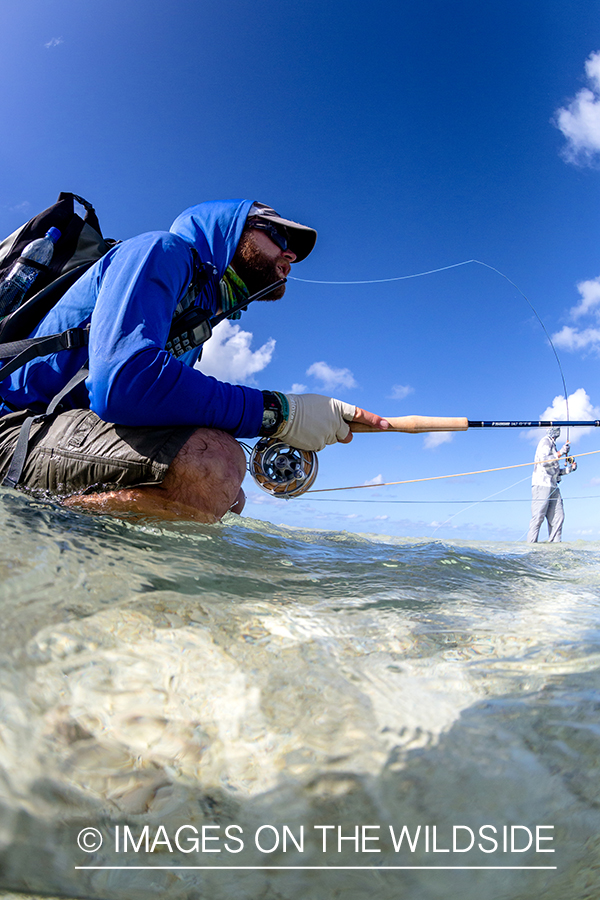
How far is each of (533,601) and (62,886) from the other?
1.31 metres

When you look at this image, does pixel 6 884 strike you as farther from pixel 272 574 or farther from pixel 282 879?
pixel 272 574

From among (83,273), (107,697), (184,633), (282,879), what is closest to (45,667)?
(107,697)

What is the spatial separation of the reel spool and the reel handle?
298mm

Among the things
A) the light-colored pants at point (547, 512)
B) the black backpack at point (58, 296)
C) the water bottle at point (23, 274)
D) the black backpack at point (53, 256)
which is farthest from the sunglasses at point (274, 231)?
the light-colored pants at point (547, 512)

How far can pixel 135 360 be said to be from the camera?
160cm

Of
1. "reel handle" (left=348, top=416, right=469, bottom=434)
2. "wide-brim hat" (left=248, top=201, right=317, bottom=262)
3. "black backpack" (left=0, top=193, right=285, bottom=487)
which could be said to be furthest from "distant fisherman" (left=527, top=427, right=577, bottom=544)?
"black backpack" (left=0, top=193, right=285, bottom=487)

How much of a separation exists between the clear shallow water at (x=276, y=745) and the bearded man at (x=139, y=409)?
69 centimetres

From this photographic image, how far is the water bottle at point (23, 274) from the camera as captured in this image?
197cm

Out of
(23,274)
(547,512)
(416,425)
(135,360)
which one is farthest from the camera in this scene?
(547,512)

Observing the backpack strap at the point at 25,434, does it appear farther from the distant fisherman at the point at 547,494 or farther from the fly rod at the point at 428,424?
the distant fisherman at the point at 547,494

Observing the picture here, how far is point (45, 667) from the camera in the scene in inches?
28.4

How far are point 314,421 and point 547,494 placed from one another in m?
9.38

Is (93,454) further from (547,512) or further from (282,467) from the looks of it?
(547,512)

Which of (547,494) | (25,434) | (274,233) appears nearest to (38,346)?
(25,434)
